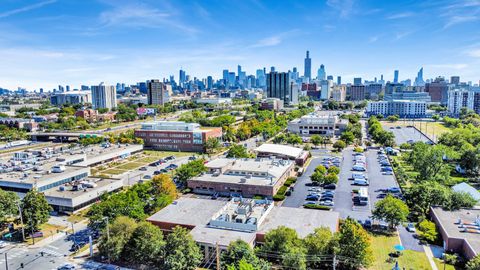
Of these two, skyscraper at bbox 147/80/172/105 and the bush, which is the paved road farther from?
skyscraper at bbox 147/80/172/105

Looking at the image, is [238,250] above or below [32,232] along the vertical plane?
above

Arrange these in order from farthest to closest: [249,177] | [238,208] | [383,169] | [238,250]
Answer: [383,169], [249,177], [238,208], [238,250]

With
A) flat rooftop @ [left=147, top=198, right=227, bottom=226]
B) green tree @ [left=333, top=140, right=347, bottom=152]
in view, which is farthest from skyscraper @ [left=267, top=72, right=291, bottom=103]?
flat rooftop @ [left=147, top=198, right=227, bottom=226]

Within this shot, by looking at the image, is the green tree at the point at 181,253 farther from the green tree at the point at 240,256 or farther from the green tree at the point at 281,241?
the green tree at the point at 281,241

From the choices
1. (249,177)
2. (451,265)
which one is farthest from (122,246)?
(451,265)

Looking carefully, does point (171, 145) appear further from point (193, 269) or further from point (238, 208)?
point (193, 269)

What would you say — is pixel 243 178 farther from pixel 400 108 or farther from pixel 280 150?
pixel 400 108
